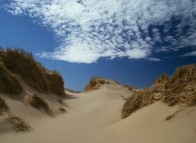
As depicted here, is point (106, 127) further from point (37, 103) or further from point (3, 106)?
point (3, 106)

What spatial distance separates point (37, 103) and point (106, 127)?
10.1ft

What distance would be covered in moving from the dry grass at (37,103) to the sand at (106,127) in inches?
15.7

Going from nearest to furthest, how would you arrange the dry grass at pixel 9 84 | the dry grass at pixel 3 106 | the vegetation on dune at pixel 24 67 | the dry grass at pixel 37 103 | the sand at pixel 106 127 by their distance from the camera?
1. the sand at pixel 106 127
2. the dry grass at pixel 3 106
3. the dry grass at pixel 9 84
4. the dry grass at pixel 37 103
5. the vegetation on dune at pixel 24 67

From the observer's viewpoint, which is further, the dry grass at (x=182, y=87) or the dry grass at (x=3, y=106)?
the dry grass at (x=3, y=106)

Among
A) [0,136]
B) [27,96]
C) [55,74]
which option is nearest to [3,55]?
[27,96]

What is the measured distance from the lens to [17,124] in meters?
8.23

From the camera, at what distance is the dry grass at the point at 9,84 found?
10.3m

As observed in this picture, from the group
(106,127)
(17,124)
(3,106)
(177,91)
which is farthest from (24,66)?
(177,91)

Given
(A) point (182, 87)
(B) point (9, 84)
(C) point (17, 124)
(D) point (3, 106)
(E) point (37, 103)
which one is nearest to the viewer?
(A) point (182, 87)

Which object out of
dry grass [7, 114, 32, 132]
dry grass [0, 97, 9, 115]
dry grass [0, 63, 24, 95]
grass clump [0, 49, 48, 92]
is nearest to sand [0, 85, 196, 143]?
dry grass [7, 114, 32, 132]

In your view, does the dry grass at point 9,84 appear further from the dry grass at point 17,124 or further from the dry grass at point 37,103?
the dry grass at point 17,124

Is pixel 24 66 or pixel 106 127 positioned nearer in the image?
pixel 106 127

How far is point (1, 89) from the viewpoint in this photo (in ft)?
32.9

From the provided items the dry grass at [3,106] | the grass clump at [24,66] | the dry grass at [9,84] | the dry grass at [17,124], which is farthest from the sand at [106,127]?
the grass clump at [24,66]
